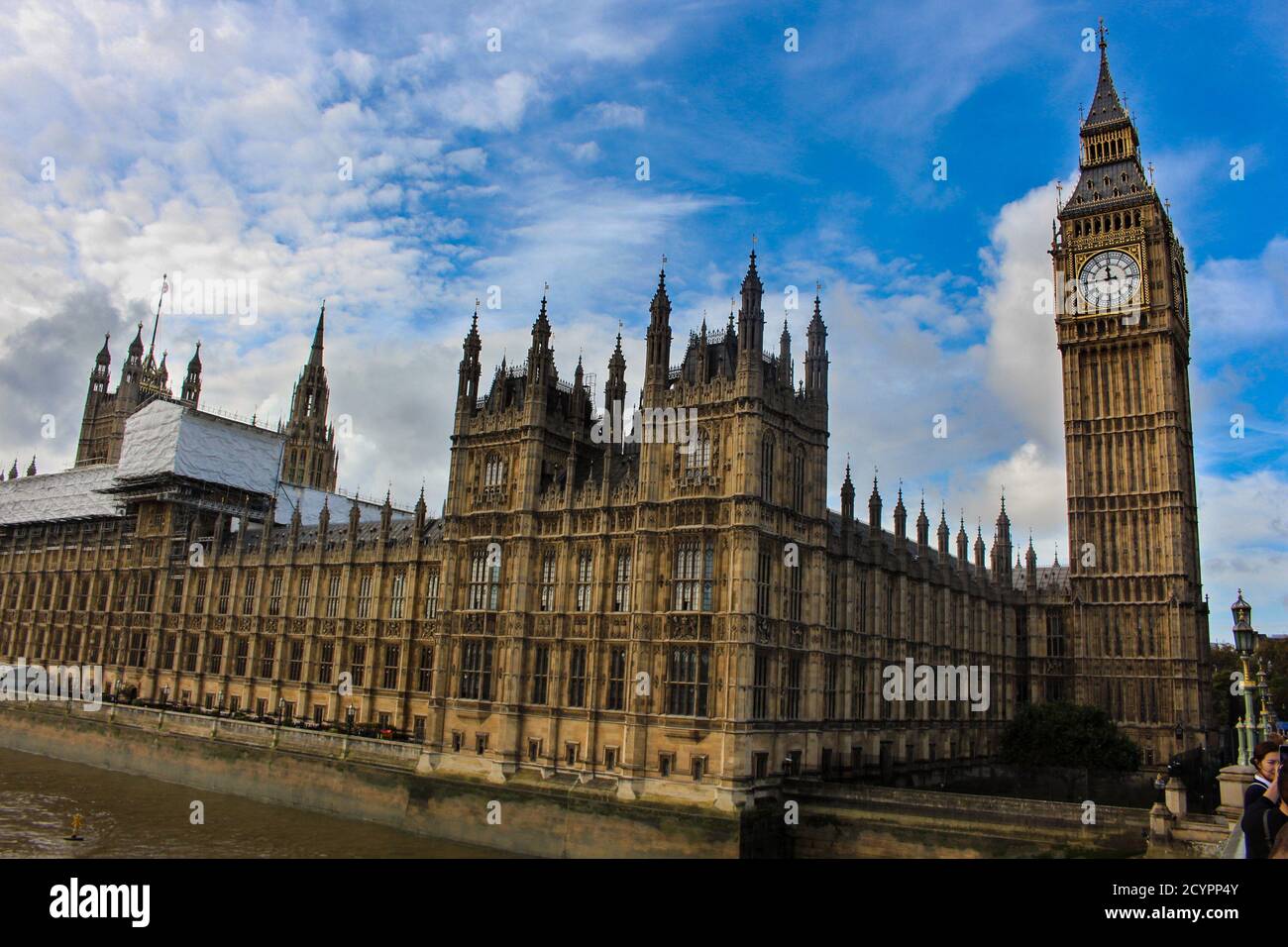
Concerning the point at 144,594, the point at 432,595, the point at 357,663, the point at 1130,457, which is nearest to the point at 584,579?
the point at 432,595

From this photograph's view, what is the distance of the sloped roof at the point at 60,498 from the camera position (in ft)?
333

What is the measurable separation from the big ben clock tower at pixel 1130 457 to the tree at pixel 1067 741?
12.6 m

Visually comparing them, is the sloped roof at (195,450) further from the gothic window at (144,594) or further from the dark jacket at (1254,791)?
the dark jacket at (1254,791)

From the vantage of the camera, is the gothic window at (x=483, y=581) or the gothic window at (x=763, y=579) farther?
the gothic window at (x=483, y=581)

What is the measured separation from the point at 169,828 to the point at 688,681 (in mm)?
30520

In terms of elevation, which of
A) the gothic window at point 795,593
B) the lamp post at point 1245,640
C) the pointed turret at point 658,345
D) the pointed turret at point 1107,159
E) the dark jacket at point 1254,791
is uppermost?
the pointed turret at point 1107,159

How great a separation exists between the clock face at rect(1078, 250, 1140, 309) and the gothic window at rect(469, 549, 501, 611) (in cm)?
6545

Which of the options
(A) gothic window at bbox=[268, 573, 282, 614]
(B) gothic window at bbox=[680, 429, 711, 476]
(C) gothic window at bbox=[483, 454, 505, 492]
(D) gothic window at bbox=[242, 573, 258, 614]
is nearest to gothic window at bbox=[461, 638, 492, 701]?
(C) gothic window at bbox=[483, 454, 505, 492]

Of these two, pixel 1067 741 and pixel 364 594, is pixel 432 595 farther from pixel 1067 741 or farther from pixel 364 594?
pixel 1067 741

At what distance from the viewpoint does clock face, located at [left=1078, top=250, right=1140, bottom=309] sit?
90750 millimetres

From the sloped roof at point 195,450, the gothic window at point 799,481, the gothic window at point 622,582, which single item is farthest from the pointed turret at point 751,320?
the sloped roof at point 195,450
